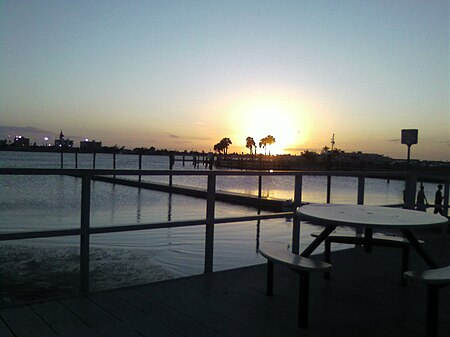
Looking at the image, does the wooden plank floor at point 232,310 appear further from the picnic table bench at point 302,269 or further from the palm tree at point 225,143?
the palm tree at point 225,143

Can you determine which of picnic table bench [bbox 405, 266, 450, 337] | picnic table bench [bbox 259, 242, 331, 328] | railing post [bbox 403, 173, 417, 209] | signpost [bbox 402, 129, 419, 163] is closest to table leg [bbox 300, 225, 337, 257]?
picnic table bench [bbox 259, 242, 331, 328]

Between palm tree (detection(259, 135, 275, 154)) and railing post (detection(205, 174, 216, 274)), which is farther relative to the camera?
palm tree (detection(259, 135, 275, 154))

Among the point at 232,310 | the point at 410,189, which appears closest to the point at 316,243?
the point at 232,310

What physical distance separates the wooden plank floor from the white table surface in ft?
2.16

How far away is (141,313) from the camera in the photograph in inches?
99.4

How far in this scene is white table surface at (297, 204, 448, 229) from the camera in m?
2.61

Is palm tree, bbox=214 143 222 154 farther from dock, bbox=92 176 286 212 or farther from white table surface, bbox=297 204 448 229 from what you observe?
white table surface, bbox=297 204 448 229

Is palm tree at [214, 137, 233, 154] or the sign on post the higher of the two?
palm tree at [214, 137, 233, 154]

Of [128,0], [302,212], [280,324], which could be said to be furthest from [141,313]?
[128,0]

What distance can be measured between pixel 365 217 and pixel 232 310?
1.24m

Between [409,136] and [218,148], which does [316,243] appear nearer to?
[409,136]

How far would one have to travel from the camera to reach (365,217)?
9.56ft

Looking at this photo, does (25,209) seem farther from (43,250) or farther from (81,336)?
(81,336)

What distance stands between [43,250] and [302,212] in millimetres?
5683
